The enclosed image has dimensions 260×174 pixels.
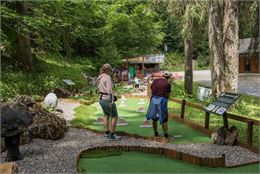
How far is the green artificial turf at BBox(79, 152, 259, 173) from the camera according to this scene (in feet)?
20.0

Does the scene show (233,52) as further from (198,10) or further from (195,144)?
(195,144)

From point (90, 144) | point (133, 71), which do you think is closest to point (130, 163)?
point (90, 144)

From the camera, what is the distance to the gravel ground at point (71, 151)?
19.7 feet

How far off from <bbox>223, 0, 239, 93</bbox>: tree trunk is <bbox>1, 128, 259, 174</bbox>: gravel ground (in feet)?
21.8

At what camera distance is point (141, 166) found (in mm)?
6363

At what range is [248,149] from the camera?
7.73 meters

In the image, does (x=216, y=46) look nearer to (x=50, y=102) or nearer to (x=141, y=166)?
(x=50, y=102)

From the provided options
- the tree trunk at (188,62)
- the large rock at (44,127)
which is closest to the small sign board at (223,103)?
the large rock at (44,127)

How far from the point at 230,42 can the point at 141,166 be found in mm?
8818

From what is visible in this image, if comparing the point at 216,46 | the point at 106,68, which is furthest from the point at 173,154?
the point at 216,46

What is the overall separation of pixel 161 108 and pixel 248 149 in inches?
71.5

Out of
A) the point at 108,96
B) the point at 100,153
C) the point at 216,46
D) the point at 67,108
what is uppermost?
the point at 216,46

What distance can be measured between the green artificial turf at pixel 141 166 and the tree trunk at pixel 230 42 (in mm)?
7877

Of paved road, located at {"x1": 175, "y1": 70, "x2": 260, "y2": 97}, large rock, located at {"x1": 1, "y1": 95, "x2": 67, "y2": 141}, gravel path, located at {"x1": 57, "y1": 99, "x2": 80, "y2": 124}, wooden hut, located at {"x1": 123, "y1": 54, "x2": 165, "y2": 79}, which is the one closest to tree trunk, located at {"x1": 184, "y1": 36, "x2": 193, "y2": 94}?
paved road, located at {"x1": 175, "y1": 70, "x2": 260, "y2": 97}
